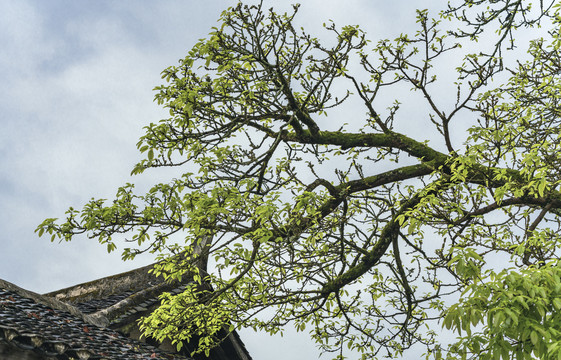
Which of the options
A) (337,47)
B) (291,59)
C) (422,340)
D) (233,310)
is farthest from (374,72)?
(422,340)

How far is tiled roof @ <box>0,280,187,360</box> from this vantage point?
25.3ft

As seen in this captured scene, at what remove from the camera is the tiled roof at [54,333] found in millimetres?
7715

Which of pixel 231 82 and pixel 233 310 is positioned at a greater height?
pixel 231 82

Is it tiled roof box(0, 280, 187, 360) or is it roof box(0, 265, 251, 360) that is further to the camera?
roof box(0, 265, 251, 360)

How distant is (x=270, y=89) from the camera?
11.0 m

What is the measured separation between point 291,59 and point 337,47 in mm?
1190

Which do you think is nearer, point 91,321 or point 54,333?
point 54,333

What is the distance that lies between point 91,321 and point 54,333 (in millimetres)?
2457

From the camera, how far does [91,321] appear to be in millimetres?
11000

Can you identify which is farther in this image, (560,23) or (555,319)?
(560,23)

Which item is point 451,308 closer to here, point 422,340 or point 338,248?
point 338,248

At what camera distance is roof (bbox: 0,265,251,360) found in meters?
7.89

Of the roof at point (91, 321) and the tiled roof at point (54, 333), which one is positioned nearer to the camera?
the tiled roof at point (54, 333)

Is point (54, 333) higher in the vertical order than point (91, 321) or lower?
lower
